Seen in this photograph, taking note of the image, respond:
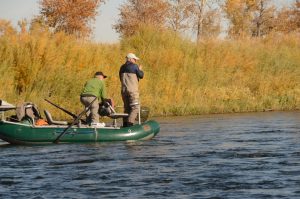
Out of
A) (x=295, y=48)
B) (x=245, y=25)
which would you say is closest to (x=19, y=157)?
(x=295, y=48)

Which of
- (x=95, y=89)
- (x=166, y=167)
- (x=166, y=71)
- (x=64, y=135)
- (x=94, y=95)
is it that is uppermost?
(x=166, y=71)

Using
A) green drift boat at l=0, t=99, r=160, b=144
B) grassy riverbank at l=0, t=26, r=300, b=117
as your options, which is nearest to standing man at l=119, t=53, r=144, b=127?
green drift boat at l=0, t=99, r=160, b=144

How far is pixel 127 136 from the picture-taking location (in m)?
19.8

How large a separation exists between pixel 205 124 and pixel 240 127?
5.09 feet

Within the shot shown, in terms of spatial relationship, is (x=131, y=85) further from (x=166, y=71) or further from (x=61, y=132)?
(x=166, y=71)

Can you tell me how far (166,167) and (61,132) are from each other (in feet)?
15.3

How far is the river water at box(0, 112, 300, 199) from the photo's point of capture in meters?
12.8

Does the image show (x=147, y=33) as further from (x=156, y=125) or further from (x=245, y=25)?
(x=245, y=25)

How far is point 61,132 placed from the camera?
1938 centimetres

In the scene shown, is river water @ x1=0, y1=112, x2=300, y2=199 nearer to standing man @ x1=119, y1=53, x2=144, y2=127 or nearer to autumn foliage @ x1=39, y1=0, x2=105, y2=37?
standing man @ x1=119, y1=53, x2=144, y2=127

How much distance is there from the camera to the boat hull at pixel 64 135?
19.2 m

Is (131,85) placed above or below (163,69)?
below

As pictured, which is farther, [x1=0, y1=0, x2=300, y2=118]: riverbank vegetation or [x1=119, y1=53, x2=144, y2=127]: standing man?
[x1=0, y1=0, x2=300, y2=118]: riverbank vegetation

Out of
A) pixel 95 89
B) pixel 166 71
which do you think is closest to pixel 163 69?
pixel 166 71
